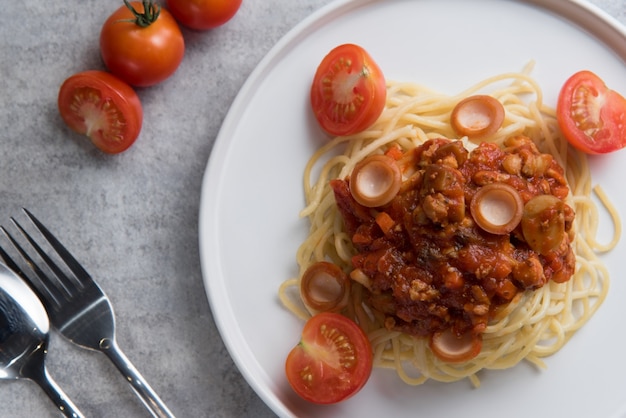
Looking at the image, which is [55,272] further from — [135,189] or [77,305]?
[135,189]

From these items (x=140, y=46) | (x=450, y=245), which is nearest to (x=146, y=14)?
(x=140, y=46)

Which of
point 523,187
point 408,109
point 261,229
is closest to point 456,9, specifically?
point 408,109

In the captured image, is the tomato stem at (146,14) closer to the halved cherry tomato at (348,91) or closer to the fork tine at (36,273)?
the halved cherry tomato at (348,91)

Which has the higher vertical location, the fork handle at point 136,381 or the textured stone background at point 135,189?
the textured stone background at point 135,189

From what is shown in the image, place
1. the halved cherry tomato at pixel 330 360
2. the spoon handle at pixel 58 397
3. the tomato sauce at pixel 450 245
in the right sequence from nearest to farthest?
the tomato sauce at pixel 450 245 → the halved cherry tomato at pixel 330 360 → the spoon handle at pixel 58 397

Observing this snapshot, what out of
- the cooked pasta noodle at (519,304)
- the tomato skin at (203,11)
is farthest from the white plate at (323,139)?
the tomato skin at (203,11)

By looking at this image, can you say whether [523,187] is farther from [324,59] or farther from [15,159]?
[15,159]
